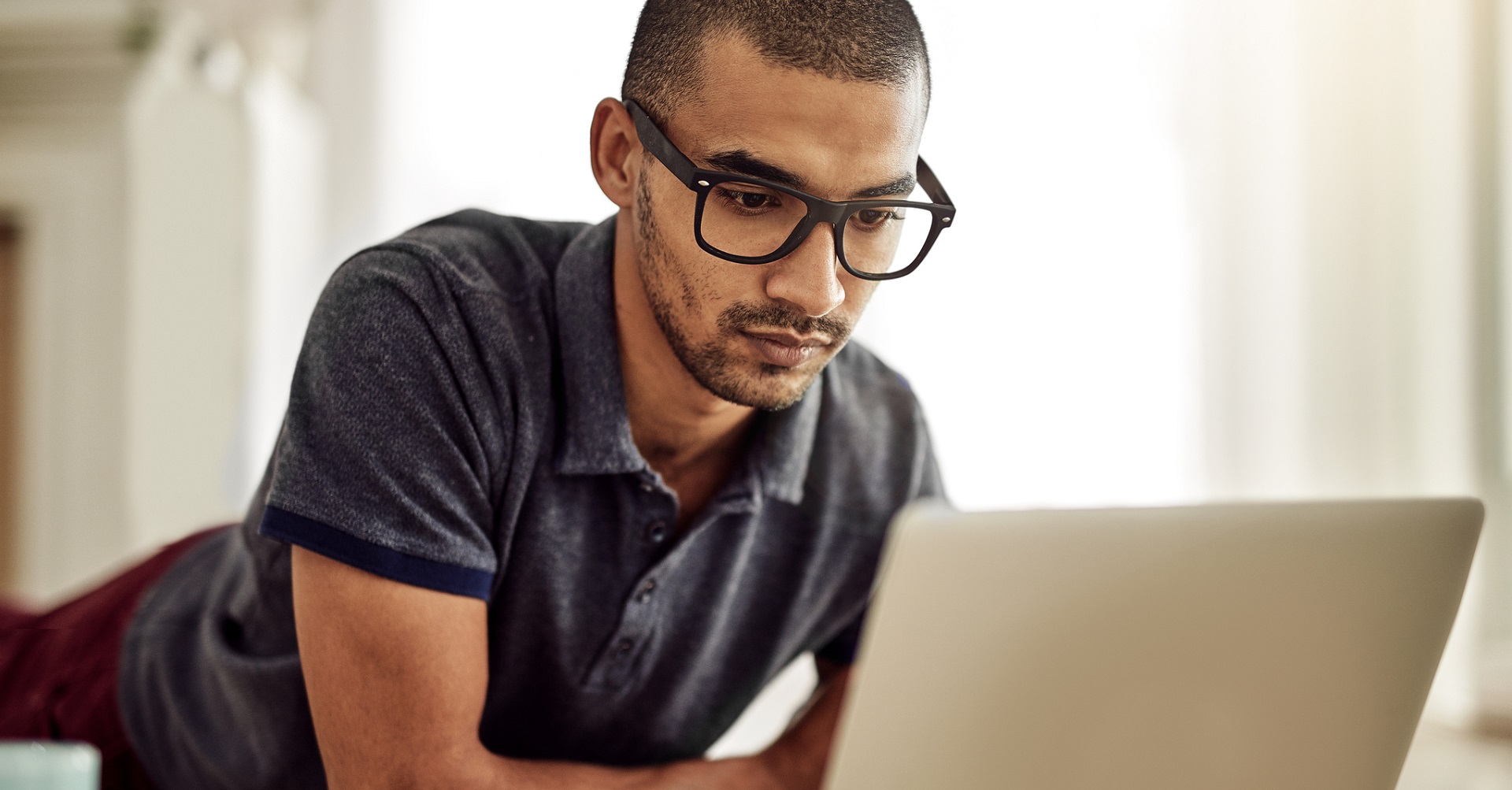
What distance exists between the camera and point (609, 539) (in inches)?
37.3

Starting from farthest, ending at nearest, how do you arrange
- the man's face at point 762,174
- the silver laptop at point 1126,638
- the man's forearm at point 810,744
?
1. the man's forearm at point 810,744
2. the man's face at point 762,174
3. the silver laptop at point 1126,638

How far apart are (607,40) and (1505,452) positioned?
66.1 inches

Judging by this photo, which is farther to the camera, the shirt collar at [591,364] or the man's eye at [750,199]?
the shirt collar at [591,364]

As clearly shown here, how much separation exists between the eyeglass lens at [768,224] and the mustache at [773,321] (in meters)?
0.04

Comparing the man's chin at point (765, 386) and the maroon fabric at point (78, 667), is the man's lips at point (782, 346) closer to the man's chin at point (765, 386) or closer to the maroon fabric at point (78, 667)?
the man's chin at point (765, 386)

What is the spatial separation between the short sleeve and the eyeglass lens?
0.22m

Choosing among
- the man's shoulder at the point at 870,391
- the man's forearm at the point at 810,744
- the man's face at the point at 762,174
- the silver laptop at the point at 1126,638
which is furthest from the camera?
the man's shoulder at the point at 870,391

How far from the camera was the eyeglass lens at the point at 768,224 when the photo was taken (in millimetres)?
767

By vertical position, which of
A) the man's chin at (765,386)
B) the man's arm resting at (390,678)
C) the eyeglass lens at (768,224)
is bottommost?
the man's arm resting at (390,678)

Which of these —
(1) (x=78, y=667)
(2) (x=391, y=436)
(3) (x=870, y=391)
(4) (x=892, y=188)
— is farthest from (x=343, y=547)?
(1) (x=78, y=667)

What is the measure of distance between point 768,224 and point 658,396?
9.7 inches

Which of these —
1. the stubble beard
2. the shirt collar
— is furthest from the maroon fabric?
the stubble beard

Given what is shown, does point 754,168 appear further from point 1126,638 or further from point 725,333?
point 1126,638

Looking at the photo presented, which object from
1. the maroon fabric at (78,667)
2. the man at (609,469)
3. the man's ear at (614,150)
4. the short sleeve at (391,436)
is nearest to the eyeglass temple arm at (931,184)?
the man at (609,469)
